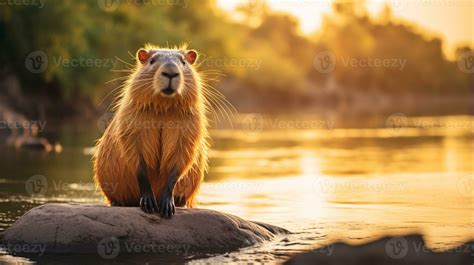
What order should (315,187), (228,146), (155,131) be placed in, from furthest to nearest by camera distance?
1. (228,146)
2. (315,187)
3. (155,131)

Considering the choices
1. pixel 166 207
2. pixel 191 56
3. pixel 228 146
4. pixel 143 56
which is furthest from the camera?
pixel 228 146

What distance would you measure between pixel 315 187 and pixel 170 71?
7.29 metres

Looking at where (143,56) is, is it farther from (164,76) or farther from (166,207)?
(166,207)

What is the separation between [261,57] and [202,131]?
289 ft

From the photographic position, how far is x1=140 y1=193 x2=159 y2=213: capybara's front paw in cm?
955

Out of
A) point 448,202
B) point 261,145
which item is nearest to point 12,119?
point 261,145

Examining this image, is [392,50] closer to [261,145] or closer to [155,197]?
[261,145]

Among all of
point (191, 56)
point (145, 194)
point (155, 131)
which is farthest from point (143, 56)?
point (145, 194)

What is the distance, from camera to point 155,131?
31.8ft

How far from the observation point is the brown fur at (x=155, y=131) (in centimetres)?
962

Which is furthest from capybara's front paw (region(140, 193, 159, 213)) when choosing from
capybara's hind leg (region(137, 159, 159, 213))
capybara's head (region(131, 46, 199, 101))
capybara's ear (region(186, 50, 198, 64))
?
capybara's ear (region(186, 50, 198, 64))

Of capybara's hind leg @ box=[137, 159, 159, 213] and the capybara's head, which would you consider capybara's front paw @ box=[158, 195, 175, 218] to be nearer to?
capybara's hind leg @ box=[137, 159, 159, 213]

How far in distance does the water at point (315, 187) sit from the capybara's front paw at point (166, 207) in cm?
78

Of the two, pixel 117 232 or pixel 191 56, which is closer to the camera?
pixel 117 232
